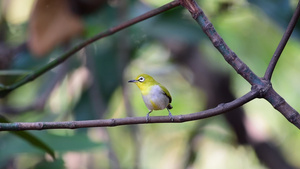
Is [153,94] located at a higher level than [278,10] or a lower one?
lower

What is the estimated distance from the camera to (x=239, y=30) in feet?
5.57


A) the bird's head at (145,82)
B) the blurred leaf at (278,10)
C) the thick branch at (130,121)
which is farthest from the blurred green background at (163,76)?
the thick branch at (130,121)

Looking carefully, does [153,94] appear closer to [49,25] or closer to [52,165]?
[52,165]

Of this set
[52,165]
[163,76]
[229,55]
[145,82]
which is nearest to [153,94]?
[145,82]

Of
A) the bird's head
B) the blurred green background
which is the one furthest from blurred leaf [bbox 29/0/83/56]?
the bird's head

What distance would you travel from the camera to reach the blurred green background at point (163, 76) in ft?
4.96

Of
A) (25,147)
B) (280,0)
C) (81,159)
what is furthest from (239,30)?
(25,147)

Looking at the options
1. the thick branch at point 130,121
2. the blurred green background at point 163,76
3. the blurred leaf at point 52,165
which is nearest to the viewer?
the thick branch at point 130,121

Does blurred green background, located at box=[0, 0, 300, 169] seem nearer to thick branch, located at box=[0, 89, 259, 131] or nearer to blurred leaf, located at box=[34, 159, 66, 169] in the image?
blurred leaf, located at box=[34, 159, 66, 169]

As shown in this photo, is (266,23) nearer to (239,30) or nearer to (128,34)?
(239,30)

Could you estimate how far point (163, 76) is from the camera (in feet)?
6.20

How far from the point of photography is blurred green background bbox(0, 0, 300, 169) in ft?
4.96

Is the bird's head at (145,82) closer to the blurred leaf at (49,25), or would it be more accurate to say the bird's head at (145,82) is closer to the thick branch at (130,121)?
the thick branch at (130,121)

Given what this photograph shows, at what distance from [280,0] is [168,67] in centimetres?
57
